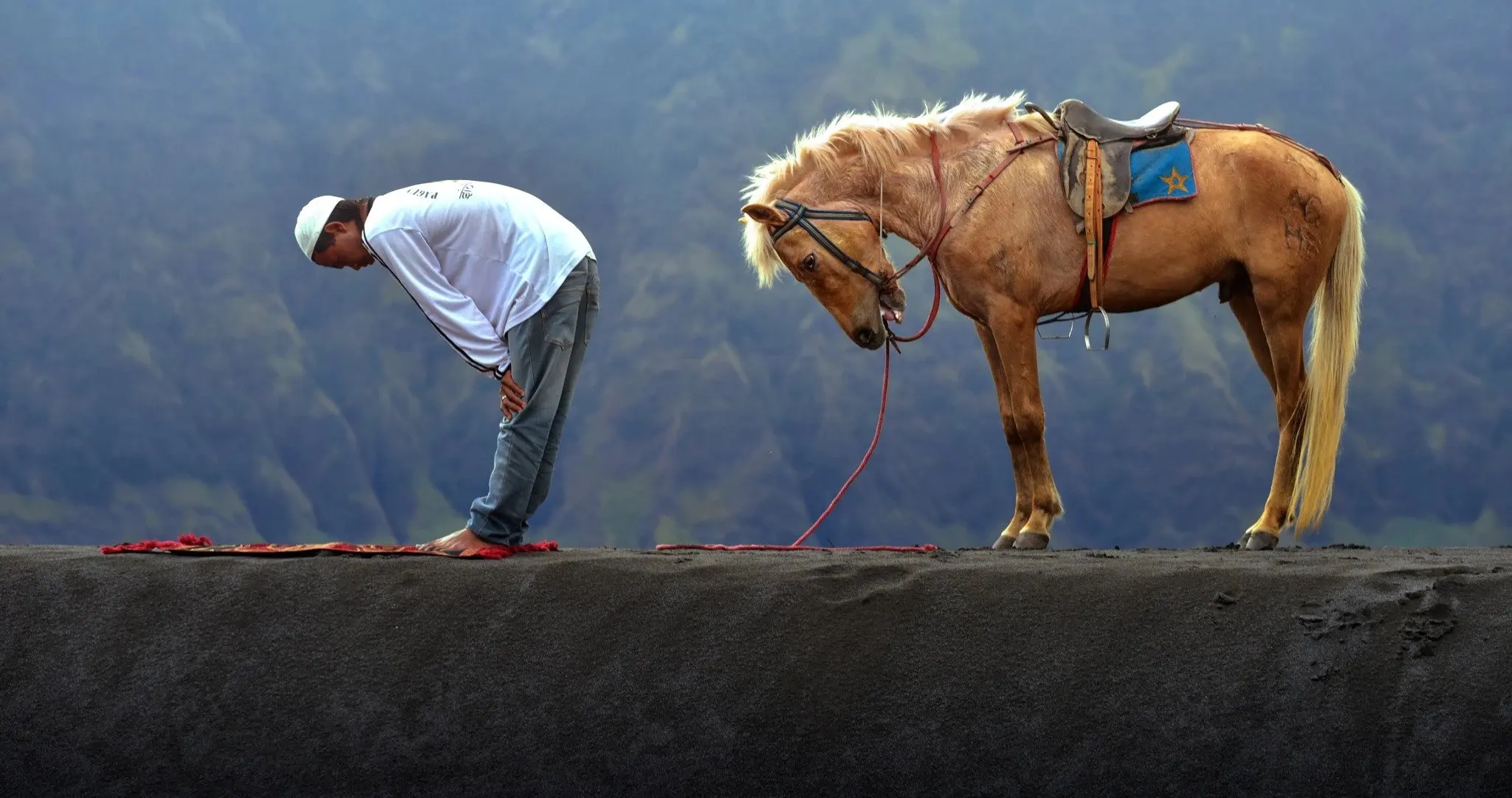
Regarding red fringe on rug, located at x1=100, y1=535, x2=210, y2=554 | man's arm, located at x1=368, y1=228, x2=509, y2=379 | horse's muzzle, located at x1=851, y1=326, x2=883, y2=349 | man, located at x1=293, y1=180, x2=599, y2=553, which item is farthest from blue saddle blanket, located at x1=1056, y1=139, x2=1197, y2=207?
red fringe on rug, located at x1=100, y1=535, x2=210, y2=554

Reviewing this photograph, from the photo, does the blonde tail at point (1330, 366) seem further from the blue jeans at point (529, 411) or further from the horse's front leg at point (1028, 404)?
the blue jeans at point (529, 411)

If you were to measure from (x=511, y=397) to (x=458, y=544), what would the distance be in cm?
45

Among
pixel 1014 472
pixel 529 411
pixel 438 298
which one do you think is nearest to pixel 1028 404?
pixel 1014 472

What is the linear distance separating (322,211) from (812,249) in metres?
1.73

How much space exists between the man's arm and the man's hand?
0.07 metres

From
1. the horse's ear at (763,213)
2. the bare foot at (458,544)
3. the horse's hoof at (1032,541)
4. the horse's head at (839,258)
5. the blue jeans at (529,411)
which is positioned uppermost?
the horse's ear at (763,213)

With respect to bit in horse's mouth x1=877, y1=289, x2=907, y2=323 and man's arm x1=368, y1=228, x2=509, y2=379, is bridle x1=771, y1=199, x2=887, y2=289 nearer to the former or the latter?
bit in horse's mouth x1=877, y1=289, x2=907, y2=323

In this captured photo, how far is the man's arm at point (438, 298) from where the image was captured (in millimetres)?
4137

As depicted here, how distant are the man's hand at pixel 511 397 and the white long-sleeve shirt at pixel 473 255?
83mm

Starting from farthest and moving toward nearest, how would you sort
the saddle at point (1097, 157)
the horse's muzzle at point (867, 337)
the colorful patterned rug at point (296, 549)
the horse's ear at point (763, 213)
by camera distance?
the horse's muzzle at point (867, 337) < the horse's ear at point (763, 213) < the saddle at point (1097, 157) < the colorful patterned rug at point (296, 549)

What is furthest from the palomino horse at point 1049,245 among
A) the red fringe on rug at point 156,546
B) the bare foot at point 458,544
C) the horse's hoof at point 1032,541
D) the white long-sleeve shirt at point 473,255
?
the red fringe on rug at point 156,546

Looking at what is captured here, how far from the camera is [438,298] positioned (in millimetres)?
4148

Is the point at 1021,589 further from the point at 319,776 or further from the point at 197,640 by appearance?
the point at 197,640

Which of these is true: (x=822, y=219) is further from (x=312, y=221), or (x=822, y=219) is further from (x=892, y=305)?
(x=312, y=221)
